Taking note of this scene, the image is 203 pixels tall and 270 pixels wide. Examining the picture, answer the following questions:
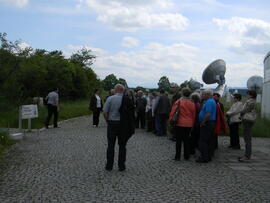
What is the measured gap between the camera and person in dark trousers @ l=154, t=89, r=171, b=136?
46.4 feet

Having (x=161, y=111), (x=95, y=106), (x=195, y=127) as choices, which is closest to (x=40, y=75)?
(x=95, y=106)

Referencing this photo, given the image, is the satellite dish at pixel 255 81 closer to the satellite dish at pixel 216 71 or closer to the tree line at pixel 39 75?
the satellite dish at pixel 216 71

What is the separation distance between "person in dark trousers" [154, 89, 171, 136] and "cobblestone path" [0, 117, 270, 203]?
8.96 ft

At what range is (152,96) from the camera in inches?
627

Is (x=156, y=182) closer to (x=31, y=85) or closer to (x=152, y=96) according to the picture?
(x=152, y=96)

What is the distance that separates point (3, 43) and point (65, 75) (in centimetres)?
1385

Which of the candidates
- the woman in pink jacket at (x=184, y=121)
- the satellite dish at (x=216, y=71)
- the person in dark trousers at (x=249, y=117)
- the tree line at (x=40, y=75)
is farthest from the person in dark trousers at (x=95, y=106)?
the satellite dish at (x=216, y=71)

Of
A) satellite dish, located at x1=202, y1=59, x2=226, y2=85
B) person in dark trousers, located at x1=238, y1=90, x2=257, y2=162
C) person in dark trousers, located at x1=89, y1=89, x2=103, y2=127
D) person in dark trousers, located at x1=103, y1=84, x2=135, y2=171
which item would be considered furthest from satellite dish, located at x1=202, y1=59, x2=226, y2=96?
person in dark trousers, located at x1=103, y1=84, x2=135, y2=171

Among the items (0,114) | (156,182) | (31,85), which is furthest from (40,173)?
(31,85)

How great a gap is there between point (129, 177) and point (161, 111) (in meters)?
6.80

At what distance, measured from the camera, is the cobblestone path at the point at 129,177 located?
6207 mm

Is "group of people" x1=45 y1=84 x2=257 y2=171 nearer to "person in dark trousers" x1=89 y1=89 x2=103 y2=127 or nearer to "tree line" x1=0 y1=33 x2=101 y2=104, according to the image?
"person in dark trousers" x1=89 y1=89 x2=103 y2=127

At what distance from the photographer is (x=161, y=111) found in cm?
1418

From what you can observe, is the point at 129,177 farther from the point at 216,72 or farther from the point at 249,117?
the point at 216,72
